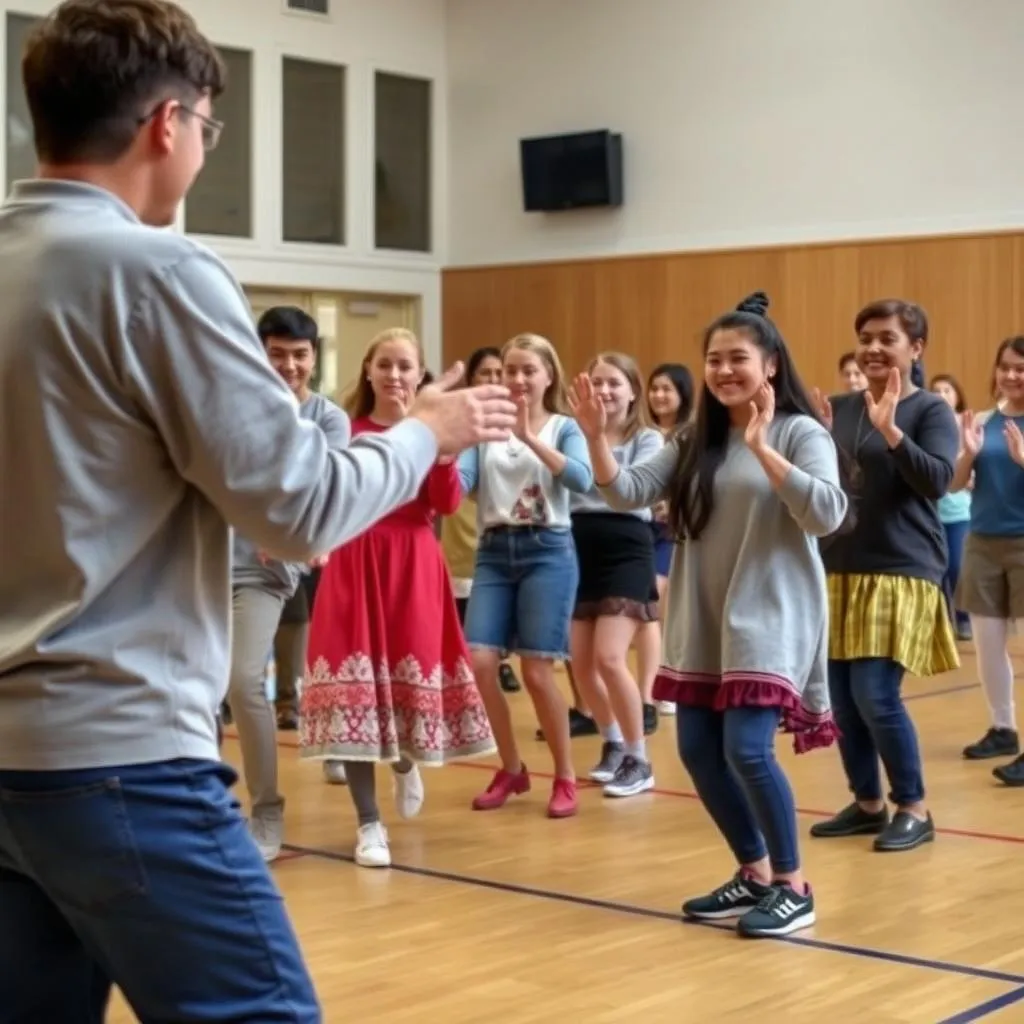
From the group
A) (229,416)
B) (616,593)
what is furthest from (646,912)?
(229,416)

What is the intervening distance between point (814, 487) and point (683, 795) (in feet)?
7.45

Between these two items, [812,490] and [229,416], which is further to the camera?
[812,490]

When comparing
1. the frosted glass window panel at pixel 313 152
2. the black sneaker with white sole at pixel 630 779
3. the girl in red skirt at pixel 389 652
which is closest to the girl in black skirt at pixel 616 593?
the black sneaker with white sole at pixel 630 779

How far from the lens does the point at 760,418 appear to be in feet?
14.1

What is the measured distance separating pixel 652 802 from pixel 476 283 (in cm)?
982

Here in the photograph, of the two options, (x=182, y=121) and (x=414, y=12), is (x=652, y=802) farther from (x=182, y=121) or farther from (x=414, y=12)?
(x=414, y=12)

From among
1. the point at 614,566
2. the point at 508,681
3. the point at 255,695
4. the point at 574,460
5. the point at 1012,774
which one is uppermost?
the point at 574,460

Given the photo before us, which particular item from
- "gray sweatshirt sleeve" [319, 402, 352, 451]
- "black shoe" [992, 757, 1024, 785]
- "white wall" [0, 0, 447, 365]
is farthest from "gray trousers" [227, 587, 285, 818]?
"white wall" [0, 0, 447, 365]

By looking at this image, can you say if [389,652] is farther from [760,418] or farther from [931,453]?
[931,453]

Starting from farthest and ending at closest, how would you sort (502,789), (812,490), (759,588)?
(502,789) → (759,588) → (812,490)

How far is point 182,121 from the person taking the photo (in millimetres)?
1940

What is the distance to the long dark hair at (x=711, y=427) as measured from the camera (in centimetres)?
447

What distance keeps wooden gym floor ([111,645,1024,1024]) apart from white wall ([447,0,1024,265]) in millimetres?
7178

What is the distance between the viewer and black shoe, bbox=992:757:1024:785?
253 inches
